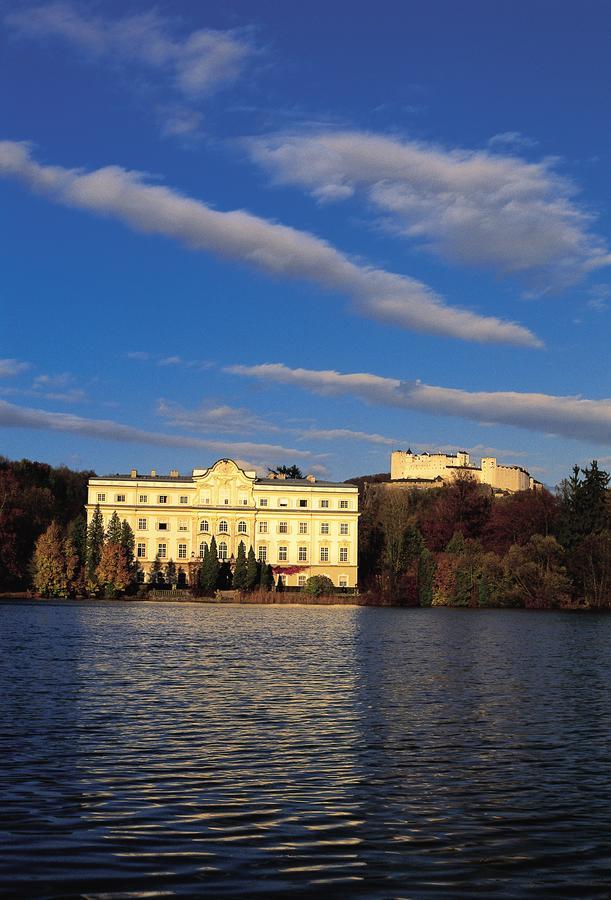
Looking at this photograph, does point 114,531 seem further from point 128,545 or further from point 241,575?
point 241,575

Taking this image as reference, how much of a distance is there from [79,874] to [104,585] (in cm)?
9463

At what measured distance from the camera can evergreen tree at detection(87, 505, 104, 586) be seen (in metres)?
102

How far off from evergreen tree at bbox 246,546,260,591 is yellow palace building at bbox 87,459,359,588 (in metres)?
9.31

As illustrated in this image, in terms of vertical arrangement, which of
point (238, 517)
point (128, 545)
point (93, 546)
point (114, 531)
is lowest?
point (93, 546)

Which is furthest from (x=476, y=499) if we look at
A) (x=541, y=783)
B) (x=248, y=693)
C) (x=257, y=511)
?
(x=541, y=783)

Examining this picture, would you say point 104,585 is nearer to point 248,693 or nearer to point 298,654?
point 298,654

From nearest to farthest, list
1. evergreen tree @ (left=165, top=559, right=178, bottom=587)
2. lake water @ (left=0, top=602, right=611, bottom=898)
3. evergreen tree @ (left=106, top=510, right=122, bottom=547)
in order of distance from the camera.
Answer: lake water @ (left=0, top=602, right=611, bottom=898) < evergreen tree @ (left=106, top=510, right=122, bottom=547) < evergreen tree @ (left=165, top=559, right=178, bottom=587)

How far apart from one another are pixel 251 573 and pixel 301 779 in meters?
94.7

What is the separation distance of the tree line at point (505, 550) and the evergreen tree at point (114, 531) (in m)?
27.7

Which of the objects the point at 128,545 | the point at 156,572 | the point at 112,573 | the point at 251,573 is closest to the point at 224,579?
the point at 251,573

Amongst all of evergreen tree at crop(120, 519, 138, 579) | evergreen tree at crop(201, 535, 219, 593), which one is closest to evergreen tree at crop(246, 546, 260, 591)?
evergreen tree at crop(201, 535, 219, 593)

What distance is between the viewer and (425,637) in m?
49.8

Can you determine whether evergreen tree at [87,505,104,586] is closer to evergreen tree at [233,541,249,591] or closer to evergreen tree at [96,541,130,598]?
evergreen tree at [96,541,130,598]

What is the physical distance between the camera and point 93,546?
104 meters
